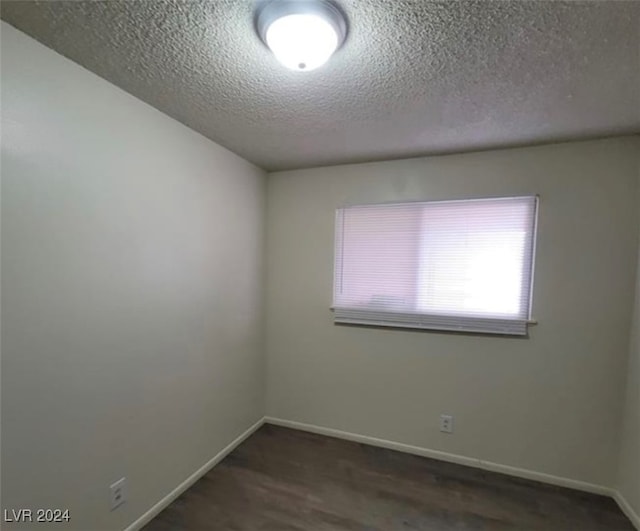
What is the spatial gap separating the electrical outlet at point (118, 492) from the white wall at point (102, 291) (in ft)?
0.11

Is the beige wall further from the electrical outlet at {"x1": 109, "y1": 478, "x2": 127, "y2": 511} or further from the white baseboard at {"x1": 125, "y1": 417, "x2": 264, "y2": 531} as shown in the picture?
the electrical outlet at {"x1": 109, "y1": 478, "x2": 127, "y2": 511}

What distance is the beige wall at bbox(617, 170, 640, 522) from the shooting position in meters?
1.95

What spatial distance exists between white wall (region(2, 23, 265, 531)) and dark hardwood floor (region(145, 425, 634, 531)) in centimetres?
30

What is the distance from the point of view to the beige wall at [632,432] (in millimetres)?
1946

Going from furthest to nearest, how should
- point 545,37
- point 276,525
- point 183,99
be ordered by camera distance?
point 276,525
point 183,99
point 545,37

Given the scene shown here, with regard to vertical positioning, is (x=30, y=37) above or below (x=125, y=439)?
above

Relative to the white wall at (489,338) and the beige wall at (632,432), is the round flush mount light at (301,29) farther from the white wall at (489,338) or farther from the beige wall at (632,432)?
the beige wall at (632,432)

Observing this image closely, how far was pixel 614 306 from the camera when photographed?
6.88 ft

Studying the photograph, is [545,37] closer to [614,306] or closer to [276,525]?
[614,306]

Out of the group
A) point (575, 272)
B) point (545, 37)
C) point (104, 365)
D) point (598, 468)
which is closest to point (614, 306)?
point (575, 272)

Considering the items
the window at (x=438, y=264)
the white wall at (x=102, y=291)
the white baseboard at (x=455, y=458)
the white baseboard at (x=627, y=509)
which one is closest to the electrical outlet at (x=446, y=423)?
the white baseboard at (x=455, y=458)

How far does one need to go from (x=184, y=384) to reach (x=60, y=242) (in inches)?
45.7

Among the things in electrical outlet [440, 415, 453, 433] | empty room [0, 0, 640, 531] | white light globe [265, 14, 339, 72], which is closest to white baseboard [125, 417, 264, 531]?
empty room [0, 0, 640, 531]

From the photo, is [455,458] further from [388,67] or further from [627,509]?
[388,67]
